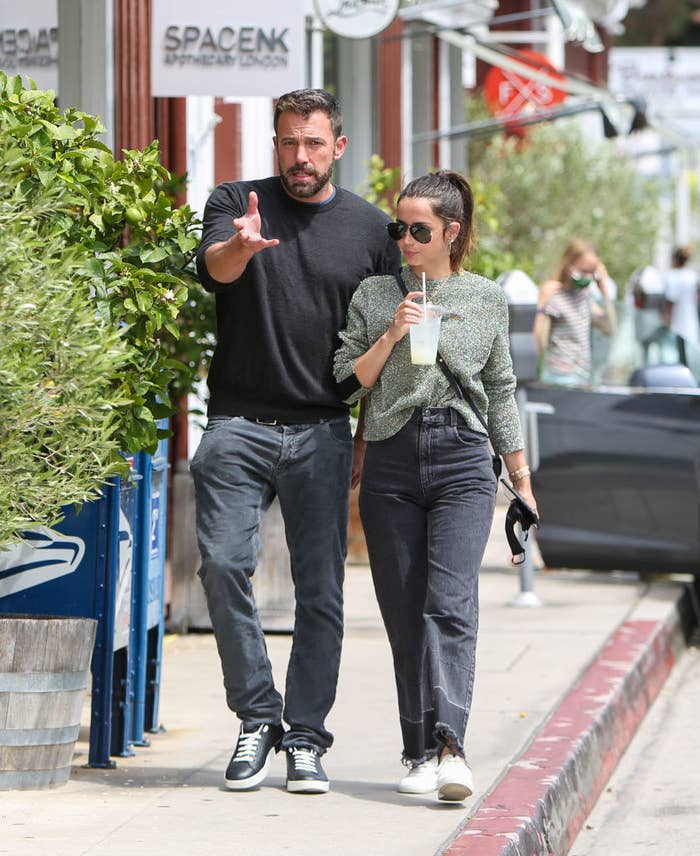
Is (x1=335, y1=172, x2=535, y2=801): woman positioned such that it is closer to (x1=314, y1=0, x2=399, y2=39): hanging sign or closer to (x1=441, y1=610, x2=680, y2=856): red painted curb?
(x1=441, y1=610, x2=680, y2=856): red painted curb

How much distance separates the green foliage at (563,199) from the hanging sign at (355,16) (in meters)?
9.79

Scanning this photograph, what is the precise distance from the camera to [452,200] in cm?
534

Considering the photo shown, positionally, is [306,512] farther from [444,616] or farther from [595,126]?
[595,126]

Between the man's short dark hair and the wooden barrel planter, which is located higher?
the man's short dark hair

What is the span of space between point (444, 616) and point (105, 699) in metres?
1.23

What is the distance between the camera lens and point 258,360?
5.35 meters

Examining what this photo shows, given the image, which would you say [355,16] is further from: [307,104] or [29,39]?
[307,104]

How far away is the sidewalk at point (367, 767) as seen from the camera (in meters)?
4.85

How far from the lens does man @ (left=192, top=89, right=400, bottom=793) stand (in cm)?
530

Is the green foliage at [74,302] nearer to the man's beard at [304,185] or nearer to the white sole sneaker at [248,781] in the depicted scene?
the man's beard at [304,185]

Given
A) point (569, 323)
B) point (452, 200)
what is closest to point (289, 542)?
point (452, 200)

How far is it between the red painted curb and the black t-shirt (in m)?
1.30

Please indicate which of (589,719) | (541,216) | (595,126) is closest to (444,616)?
(589,719)

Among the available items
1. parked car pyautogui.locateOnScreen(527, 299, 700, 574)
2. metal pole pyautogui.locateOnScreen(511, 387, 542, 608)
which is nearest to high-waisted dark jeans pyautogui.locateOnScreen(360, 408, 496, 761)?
metal pole pyautogui.locateOnScreen(511, 387, 542, 608)
